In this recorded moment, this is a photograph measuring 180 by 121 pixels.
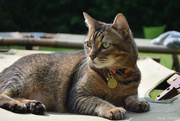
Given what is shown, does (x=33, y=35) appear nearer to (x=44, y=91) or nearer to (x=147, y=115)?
(x=44, y=91)

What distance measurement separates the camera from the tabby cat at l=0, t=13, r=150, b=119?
190cm

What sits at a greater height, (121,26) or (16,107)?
(121,26)

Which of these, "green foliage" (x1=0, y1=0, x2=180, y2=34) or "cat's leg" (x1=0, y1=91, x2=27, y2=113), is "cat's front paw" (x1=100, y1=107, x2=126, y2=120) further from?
"green foliage" (x1=0, y1=0, x2=180, y2=34)

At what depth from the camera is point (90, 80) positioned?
80.4 inches

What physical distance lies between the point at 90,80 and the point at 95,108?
0.24 m

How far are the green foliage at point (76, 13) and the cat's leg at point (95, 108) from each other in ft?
16.7

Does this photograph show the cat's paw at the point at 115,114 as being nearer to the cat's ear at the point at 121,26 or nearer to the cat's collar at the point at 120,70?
the cat's collar at the point at 120,70

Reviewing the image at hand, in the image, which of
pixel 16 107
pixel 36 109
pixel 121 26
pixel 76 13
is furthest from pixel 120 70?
pixel 76 13

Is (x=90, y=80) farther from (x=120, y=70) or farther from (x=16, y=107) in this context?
(x=16, y=107)

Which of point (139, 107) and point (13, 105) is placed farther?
point (139, 107)

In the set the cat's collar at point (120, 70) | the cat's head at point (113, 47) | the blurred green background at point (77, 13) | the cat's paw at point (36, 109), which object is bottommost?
the cat's paw at point (36, 109)

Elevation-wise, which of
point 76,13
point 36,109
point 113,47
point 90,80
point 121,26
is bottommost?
point 36,109

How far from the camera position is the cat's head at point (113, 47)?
6.30ft

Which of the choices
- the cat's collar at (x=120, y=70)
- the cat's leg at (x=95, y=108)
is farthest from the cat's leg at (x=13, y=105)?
the cat's collar at (x=120, y=70)
